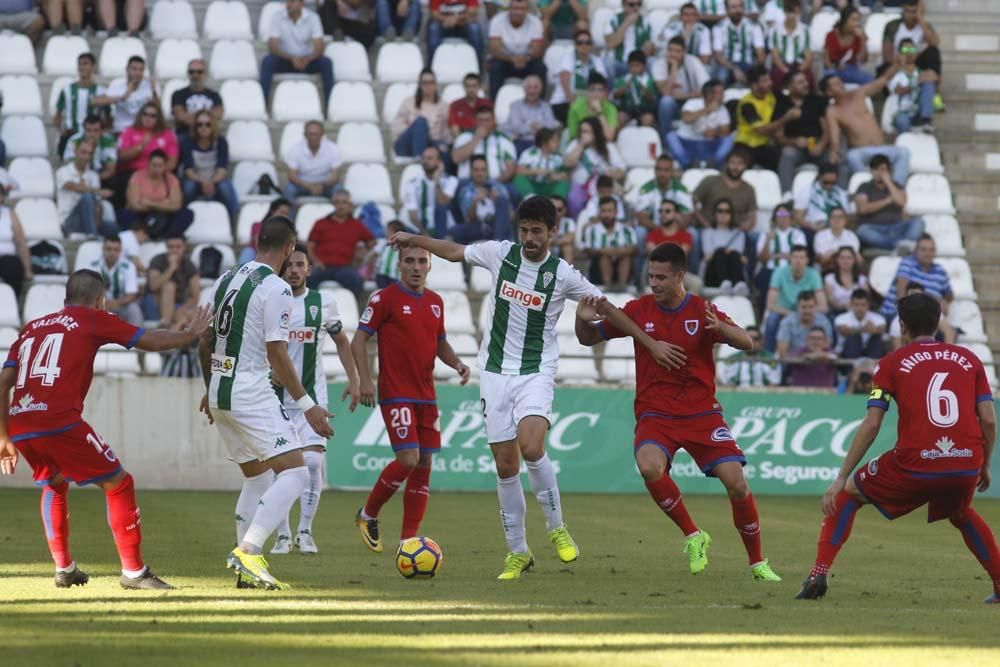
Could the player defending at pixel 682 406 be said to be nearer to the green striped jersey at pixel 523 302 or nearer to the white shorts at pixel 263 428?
the green striped jersey at pixel 523 302

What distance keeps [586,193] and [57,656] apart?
1529cm

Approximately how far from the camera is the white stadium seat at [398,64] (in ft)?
76.1

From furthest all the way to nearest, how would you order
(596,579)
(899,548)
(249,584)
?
1. (899,548)
2. (596,579)
3. (249,584)

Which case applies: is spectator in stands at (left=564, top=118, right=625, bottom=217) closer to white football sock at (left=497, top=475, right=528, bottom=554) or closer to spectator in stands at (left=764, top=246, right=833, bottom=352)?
spectator in stands at (left=764, top=246, right=833, bottom=352)

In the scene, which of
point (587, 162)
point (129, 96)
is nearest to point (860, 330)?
point (587, 162)

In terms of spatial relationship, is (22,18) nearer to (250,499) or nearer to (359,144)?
(359,144)

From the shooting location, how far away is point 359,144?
72.5 feet

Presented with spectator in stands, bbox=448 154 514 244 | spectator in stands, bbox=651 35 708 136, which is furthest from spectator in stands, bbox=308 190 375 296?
spectator in stands, bbox=651 35 708 136

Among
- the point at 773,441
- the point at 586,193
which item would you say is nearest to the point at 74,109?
the point at 586,193

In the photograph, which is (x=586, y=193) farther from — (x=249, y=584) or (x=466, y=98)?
(x=249, y=584)

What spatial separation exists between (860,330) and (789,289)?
1022mm

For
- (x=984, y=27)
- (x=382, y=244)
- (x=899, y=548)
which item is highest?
(x=984, y=27)

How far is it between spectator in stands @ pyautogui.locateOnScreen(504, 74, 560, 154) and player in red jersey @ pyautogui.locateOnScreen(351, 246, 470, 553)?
10009 millimetres

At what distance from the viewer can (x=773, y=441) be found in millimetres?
19047
